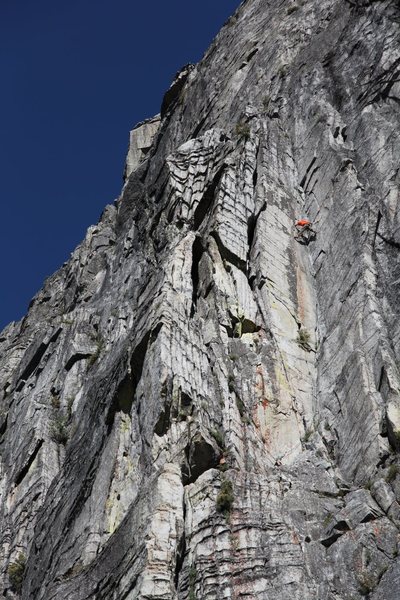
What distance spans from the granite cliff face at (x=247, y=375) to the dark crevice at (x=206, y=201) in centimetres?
15

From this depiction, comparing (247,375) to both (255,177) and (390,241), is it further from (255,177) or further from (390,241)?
(255,177)

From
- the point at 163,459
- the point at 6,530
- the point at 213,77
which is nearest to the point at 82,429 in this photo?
the point at 6,530

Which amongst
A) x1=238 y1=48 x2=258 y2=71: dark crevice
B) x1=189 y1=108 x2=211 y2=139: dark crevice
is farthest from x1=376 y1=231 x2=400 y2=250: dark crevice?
x1=238 y1=48 x2=258 y2=71: dark crevice

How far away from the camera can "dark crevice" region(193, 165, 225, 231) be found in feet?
102

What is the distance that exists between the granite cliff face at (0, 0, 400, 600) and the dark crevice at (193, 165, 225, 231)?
0.15 metres

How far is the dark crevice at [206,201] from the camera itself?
31117mm

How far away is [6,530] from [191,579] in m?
14.2

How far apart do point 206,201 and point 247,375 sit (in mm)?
9974

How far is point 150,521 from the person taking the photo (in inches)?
730

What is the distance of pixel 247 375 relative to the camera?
2348 cm

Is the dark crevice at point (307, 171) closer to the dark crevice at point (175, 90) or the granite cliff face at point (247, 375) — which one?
the granite cliff face at point (247, 375)

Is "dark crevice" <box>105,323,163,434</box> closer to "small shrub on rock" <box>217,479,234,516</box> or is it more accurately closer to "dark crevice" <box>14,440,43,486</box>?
"small shrub on rock" <box>217,479,234,516</box>

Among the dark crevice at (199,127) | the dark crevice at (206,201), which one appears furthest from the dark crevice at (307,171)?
the dark crevice at (199,127)

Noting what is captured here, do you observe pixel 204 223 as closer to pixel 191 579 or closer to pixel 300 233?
pixel 300 233
